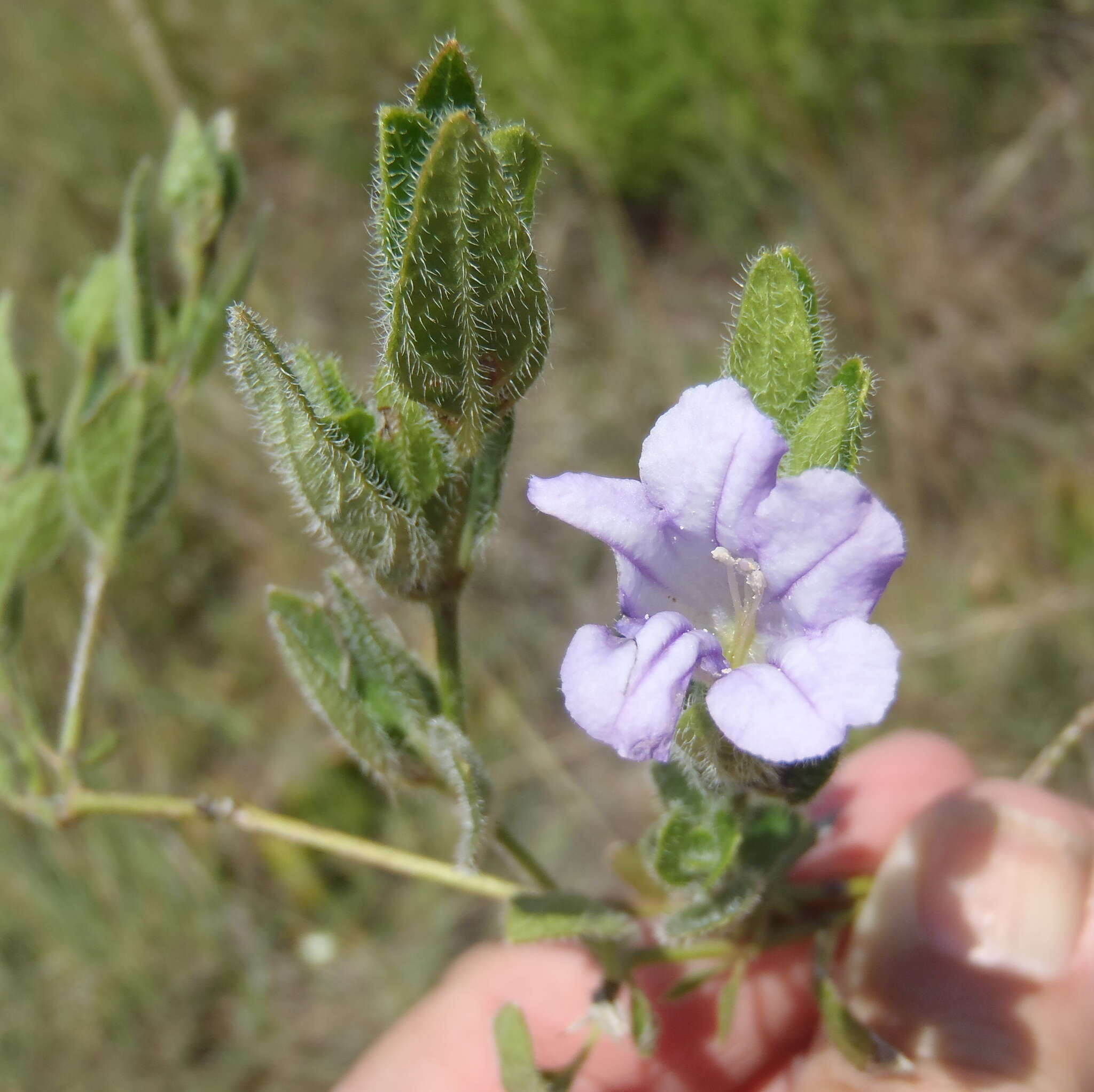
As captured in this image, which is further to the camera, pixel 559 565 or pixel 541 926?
pixel 559 565

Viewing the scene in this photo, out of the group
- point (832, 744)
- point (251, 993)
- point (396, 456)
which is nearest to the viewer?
point (832, 744)

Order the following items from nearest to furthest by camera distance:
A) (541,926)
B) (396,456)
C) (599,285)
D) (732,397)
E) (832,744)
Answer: (832,744)
(732,397)
(396,456)
(541,926)
(599,285)

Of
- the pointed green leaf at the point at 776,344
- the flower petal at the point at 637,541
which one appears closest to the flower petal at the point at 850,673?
the flower petal at the point at 637,541

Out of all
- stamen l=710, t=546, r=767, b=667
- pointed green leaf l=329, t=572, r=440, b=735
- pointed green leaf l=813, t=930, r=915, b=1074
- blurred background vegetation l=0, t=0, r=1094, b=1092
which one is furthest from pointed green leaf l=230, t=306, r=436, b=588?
blurred background vegetation l=0, t=0, r=1094, b=1092

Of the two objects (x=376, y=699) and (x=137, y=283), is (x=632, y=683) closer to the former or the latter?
(x=376, y=699)

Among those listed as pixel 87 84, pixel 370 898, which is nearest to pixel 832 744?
pixel 370 898

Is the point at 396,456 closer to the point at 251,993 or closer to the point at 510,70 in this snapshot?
the point at 251,993

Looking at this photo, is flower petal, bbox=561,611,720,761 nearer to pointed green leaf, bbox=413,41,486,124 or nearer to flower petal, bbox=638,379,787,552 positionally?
flower petal, bbox=638,379,787,552

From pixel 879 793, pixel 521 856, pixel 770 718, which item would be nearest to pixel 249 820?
pixel 521 856
